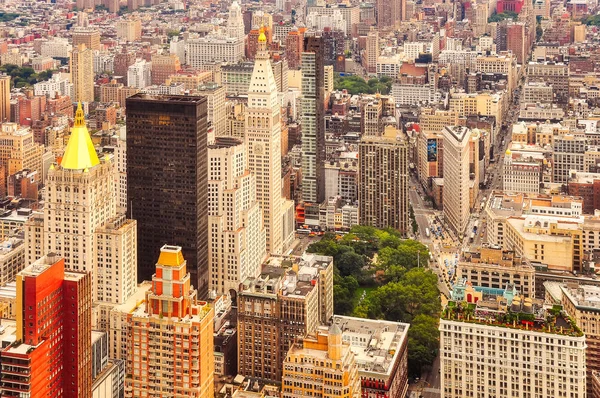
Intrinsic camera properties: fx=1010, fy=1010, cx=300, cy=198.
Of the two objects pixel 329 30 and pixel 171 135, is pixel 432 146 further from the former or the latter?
pixel 329 30

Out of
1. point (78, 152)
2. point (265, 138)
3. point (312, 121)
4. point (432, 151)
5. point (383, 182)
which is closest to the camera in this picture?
point (78, 152)

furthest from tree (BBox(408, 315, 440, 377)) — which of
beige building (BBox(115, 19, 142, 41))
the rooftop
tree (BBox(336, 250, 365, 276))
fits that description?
beige building (BBox(115, 19, 142, 41))

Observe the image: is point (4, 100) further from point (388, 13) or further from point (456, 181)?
point (388, 13)

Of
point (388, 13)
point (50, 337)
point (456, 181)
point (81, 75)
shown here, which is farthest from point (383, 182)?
point (388, 13)

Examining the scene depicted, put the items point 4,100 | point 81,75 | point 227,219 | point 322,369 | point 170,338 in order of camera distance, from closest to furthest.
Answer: point 170,338 → point 322,369 → point 227,219 → point 4,100 → point 81,75

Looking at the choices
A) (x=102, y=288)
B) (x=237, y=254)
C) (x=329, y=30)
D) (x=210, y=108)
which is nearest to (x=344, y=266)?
(x=237, y=254)

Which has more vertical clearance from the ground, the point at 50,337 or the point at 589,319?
the point at 50,337

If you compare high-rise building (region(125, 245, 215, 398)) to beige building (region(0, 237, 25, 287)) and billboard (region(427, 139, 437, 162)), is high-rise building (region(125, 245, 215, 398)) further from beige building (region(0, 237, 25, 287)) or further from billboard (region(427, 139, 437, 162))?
billboard (region(427, 139, 437, 162))
